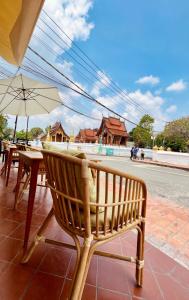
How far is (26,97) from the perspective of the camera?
5121mm

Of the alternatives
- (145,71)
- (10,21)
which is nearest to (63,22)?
(10,21)

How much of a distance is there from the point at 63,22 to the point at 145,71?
25694 mm

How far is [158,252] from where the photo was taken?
6.66ft

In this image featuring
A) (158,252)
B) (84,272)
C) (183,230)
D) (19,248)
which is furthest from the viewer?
(183,230)

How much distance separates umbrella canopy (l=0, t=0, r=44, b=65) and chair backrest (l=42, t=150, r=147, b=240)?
1294 millimetres

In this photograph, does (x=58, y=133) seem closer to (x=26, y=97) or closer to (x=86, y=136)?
(x=86, y=136)

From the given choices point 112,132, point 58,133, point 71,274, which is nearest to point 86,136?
point 58,133

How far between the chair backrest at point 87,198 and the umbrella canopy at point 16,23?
1.29 metres

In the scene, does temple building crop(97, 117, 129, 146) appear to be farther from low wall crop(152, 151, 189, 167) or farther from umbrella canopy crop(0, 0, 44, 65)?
umbrella canopy crop(0, 0, 44, 65)

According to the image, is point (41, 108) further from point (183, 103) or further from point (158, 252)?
point (183, 103)

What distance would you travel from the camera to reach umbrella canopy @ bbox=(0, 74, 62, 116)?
4625 mm

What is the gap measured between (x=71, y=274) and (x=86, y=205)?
0.80 m

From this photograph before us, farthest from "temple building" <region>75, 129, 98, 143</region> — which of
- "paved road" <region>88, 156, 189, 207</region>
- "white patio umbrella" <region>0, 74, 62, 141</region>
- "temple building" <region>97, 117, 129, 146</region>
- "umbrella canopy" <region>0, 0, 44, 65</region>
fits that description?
"umbrella canopy" <region>0, 0, 44, 65</region>

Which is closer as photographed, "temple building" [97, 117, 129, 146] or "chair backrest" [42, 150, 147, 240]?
"chair backrest" [42, 150, 147, 240]
